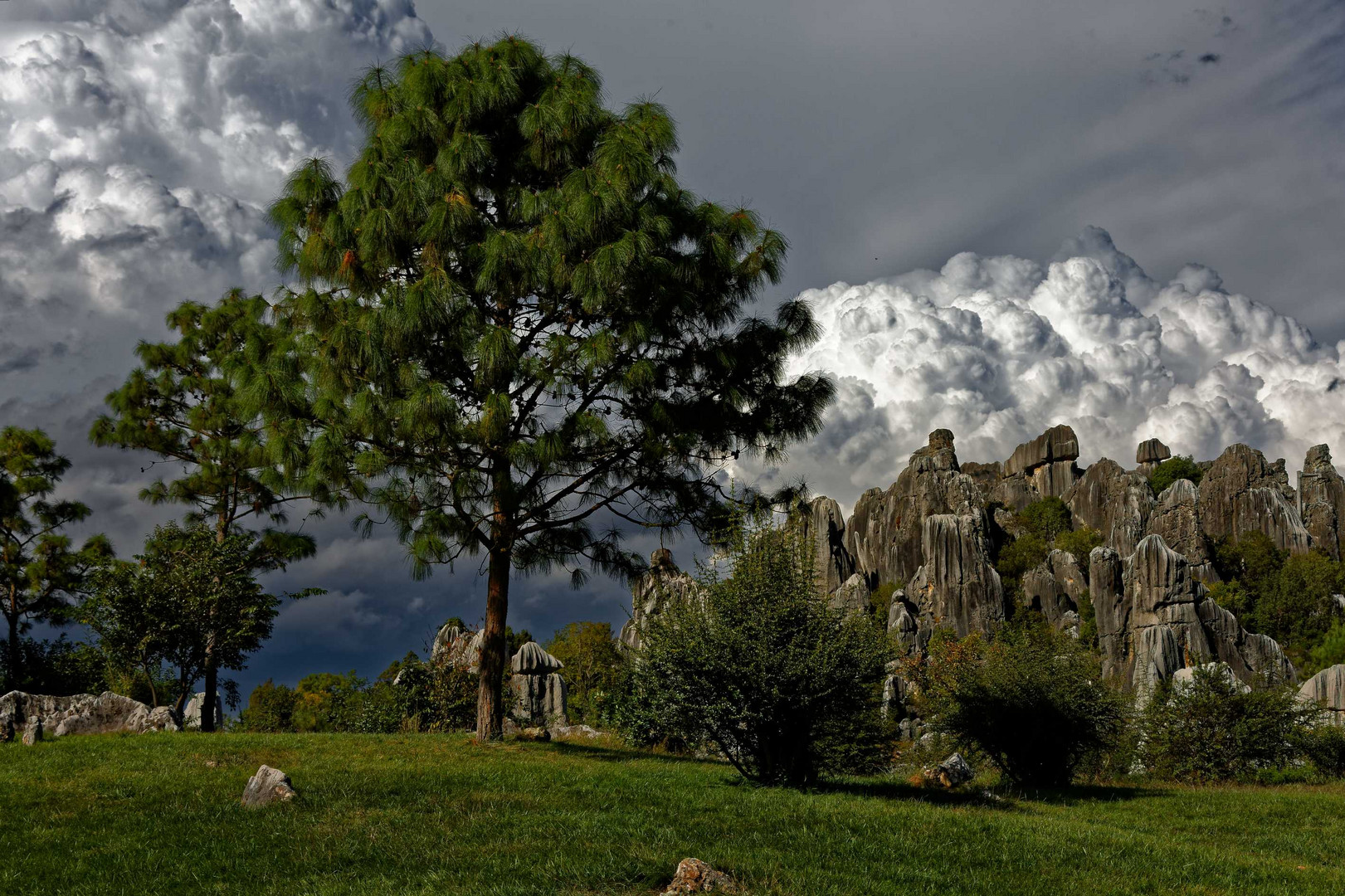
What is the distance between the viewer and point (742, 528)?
47.5 feet

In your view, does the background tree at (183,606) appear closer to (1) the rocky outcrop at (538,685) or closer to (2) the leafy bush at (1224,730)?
(1) the rocky outcrop at (538,685)

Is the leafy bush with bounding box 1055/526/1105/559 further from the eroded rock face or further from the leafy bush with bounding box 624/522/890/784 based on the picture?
the leafy bush with bounding box 624/522/890/784

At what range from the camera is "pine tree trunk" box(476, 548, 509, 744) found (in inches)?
725

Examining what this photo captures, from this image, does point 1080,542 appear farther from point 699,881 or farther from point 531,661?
point 699,881

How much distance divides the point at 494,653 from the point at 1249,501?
264ft

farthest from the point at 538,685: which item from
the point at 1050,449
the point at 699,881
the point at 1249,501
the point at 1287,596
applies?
the point at 1050,449

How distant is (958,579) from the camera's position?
3041 inches

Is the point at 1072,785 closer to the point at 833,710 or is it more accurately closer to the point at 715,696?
the point at 833,710

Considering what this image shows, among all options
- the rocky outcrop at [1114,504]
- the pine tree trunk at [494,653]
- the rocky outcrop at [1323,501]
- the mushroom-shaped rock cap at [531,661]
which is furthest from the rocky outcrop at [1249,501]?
the pine tree trunk at [494,653]

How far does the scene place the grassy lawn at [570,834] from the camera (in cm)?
821

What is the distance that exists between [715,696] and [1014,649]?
28.4 ft

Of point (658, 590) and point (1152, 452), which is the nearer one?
point (658, 590)

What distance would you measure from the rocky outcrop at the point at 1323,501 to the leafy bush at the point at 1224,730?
2630 inches

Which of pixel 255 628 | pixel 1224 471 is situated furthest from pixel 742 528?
pixel 1224 471
